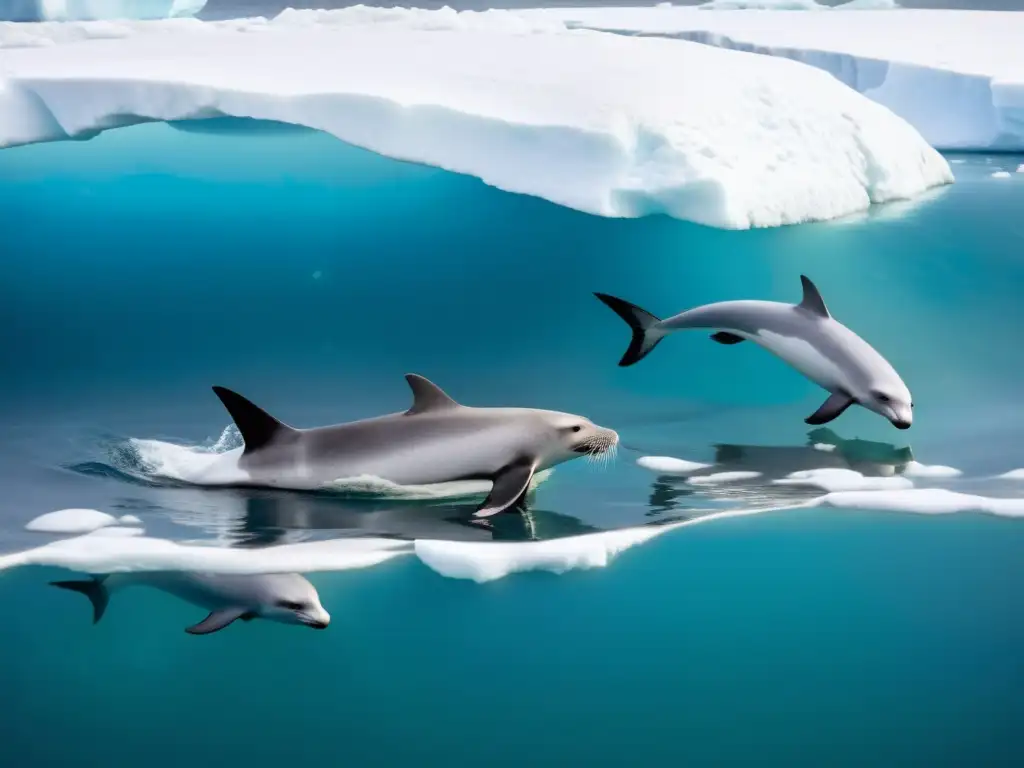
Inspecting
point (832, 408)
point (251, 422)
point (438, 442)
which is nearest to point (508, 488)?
point (438, 442)

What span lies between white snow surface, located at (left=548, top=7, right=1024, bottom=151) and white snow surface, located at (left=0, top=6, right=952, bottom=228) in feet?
17.7

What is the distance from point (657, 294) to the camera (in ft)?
33.9

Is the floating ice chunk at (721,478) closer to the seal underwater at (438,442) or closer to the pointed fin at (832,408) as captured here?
the pointed fin at (832,408)

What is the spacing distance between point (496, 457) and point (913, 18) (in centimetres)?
1993

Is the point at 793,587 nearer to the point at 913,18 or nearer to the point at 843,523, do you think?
the point at 843,523

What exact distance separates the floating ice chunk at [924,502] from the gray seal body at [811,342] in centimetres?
93

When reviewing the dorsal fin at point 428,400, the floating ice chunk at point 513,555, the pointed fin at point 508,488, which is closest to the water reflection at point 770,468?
the pointed fin at point 508,488

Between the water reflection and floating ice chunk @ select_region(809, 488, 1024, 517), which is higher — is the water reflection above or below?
below

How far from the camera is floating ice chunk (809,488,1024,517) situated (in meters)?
6.56

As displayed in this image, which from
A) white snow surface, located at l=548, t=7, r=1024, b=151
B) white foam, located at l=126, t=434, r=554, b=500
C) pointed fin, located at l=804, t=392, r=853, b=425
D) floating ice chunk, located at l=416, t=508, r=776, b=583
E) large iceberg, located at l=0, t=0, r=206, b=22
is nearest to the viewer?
floating ice chunk, located at l=416, t=508, r=776, b=583

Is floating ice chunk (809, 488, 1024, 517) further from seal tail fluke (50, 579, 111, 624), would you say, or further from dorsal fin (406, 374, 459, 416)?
seal tail fluke (50, 579, 111, 624)

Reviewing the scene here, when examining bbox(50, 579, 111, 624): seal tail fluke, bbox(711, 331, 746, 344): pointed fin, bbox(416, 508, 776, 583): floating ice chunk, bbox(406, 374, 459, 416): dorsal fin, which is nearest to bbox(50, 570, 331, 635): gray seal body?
bbox(50, 579, 111, 624): seal tail fluke

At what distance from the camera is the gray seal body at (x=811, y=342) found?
25.5 feet

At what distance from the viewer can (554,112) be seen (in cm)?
980
